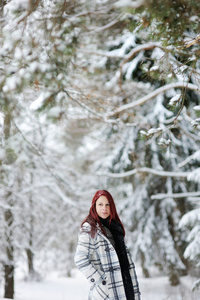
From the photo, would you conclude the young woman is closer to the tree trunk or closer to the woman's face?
the woman's face

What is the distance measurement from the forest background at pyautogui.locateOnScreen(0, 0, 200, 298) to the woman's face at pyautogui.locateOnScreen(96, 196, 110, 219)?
86 cm

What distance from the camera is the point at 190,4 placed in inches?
94.6

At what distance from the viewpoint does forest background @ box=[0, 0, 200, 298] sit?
307 centimetres

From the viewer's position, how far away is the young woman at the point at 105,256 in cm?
257

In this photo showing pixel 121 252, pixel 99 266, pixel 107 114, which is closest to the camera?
pixel 99 266

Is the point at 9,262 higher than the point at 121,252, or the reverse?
the point at 9,262

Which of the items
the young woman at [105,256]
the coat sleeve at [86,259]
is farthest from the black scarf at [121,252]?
the coat sleeve at [86,259]

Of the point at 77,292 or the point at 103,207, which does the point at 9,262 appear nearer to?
the point at 77,292

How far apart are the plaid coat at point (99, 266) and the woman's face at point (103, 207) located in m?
0.20

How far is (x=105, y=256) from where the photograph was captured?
2.68 meters

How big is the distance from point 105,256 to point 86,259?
0.18 m

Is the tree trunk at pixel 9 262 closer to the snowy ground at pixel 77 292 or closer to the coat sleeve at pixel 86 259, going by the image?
the snowy ground at pixel 77 292

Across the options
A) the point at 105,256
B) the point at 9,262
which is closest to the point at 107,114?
the point at 105,256

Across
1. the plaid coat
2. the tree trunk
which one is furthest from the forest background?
the plaid coat
